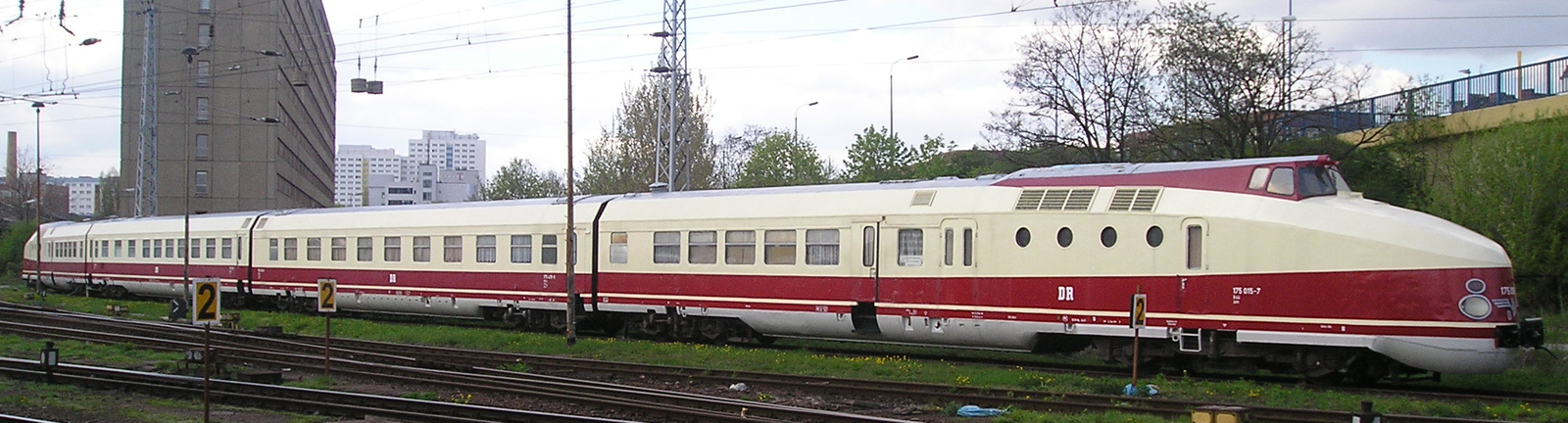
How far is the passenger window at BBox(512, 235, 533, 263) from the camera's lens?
93.4 ft

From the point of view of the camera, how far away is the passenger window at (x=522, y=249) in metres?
28.5

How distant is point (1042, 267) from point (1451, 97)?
858 inches

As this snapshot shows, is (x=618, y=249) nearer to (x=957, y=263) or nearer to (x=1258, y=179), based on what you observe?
(x=957, y=263)

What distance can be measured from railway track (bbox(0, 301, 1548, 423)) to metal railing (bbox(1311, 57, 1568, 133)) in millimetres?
18961

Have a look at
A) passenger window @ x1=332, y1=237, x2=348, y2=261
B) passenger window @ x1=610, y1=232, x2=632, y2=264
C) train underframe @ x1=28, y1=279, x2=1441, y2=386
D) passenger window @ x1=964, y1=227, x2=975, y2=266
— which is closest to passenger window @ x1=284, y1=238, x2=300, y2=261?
passenger window @ x1=332, y1=237, x2=348, y2=261

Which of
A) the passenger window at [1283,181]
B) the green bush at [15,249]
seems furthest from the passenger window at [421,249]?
the green bush at [15,249]

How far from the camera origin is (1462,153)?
31.4m

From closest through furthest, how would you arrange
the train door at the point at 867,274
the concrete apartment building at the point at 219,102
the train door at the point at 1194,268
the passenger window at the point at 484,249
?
the train door at the point at 1194,268, the train door at the point at 867,274, the passenger window at the point at 484,249, the concrete apartment building at the point at 219,102

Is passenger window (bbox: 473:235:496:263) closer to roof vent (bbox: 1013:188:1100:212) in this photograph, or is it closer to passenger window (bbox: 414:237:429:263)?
passenger window (bbox: 414:237:429:263)

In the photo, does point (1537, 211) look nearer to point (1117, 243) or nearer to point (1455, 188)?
point (1455, 188)

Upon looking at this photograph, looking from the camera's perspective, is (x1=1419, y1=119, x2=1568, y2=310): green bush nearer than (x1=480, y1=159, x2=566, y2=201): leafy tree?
Yes

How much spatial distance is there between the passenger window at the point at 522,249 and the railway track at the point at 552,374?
3592mm

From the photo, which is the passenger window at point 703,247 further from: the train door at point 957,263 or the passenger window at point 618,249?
the train door at point 957,263

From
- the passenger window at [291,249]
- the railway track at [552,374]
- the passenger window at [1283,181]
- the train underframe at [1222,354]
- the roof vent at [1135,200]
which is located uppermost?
the passenger window at [1283,181]
